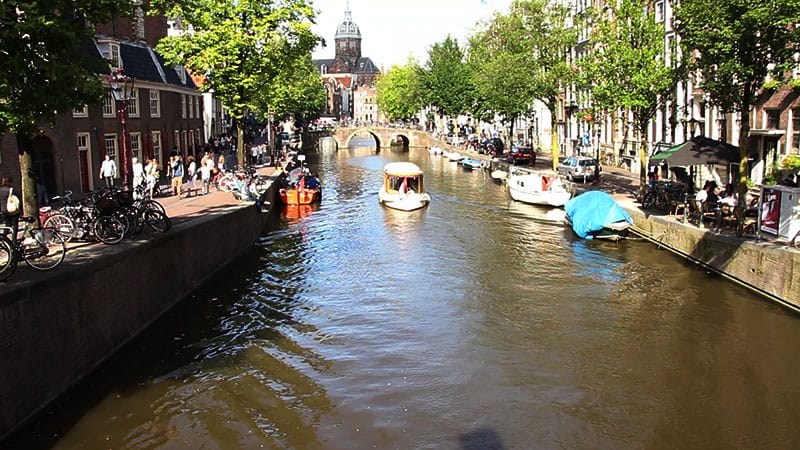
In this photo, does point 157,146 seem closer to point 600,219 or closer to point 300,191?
point 300,191

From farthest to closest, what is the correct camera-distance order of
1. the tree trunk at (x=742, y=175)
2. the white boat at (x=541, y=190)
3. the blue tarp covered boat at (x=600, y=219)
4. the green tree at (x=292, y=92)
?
1. the green tree at (x=292, y=92)
2. the white boat at (x=541, y=190)
3. the blue tarp covered boat at (x=600, y=219)
4. the tree trunk at (x=742, y=175)

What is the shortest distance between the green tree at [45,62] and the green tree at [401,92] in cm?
8194

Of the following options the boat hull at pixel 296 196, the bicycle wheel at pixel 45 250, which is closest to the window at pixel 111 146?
the boat hull at pixel 296 196

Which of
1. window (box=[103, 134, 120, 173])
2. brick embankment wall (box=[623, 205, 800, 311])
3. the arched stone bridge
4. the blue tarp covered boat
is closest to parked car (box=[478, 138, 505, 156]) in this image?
the arched stone bridge

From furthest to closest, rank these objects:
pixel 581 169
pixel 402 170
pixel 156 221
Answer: pixel 402 170 → pixel 581 169 → pixel 156 221

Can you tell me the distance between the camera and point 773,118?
30719 millimetres

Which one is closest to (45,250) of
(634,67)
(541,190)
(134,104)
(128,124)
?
(128,124)

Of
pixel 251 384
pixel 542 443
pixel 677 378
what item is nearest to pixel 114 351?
pixel 251 384

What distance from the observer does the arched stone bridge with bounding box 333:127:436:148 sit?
339 ft

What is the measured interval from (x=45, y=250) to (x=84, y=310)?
144 cm

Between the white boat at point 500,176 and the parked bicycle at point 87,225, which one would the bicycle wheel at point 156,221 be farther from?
the white boat at point 500,176

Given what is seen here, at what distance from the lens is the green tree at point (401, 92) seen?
10925 centimetres

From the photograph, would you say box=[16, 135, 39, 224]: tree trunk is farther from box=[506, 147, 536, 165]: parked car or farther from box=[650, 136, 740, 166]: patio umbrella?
box=[506, 147, 536, 165]: parked car

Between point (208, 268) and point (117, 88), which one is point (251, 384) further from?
point (117, 88)
